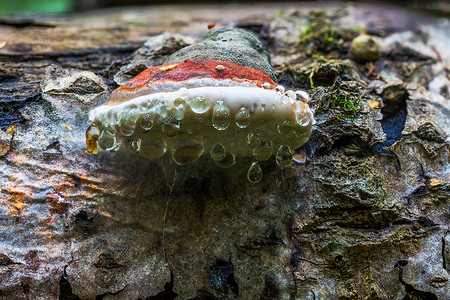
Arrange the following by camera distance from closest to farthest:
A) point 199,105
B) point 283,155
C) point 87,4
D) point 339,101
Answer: point 199,105 → point 283,155 → point 339,101 → point 87,4

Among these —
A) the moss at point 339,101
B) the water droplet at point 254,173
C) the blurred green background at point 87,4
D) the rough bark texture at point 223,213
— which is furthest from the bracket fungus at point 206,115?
the blurred green background at point 87,4

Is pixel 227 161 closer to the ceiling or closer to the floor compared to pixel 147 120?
closer to the floor

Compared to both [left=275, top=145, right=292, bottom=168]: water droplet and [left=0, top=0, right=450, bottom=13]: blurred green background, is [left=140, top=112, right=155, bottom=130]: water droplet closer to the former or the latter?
[left=275, top=145, right=292, bottom=168]: water droplet

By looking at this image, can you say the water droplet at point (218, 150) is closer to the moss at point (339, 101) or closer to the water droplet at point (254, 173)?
the water droplet at point (254, 173)

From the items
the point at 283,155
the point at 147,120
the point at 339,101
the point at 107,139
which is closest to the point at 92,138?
the point at 107,139

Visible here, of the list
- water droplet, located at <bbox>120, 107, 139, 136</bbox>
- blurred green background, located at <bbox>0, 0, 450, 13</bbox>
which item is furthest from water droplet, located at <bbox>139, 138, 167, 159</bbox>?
blurred green background, located at <bbox>0, 0, 450, 13</bbox>

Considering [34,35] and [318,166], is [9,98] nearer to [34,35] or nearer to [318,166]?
[34,35]

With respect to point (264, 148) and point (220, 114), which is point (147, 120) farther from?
point (264, 148)
